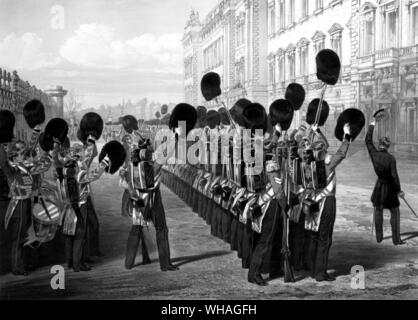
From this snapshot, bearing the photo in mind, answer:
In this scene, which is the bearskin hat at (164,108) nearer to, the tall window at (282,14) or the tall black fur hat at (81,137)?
the tall black fur hat at (81,137)

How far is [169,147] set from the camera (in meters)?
7.00

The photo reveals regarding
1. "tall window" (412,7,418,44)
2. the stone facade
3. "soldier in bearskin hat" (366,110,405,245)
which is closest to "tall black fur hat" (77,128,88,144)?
the stone facade

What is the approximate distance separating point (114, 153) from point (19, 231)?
1749 mm

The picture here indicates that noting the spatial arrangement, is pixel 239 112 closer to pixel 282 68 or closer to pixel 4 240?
pixel 4 240

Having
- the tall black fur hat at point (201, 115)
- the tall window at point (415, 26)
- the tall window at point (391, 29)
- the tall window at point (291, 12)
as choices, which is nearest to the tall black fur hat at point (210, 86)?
the tall black fur hat at point (201, 115)

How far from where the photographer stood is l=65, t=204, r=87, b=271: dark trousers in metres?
7.14

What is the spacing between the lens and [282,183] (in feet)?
21.7

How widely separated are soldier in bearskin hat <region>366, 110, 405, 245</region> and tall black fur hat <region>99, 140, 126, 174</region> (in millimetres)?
3871

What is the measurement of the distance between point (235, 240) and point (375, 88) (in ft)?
16.4

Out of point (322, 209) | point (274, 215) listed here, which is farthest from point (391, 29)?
point (274, 215)

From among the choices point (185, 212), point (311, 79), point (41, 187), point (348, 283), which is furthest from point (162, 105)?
point (348, 283)

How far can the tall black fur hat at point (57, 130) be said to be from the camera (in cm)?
739

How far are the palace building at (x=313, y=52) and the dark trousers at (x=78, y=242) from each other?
298 cm

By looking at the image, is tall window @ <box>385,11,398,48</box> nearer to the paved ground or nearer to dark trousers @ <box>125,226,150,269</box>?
the paved ground
